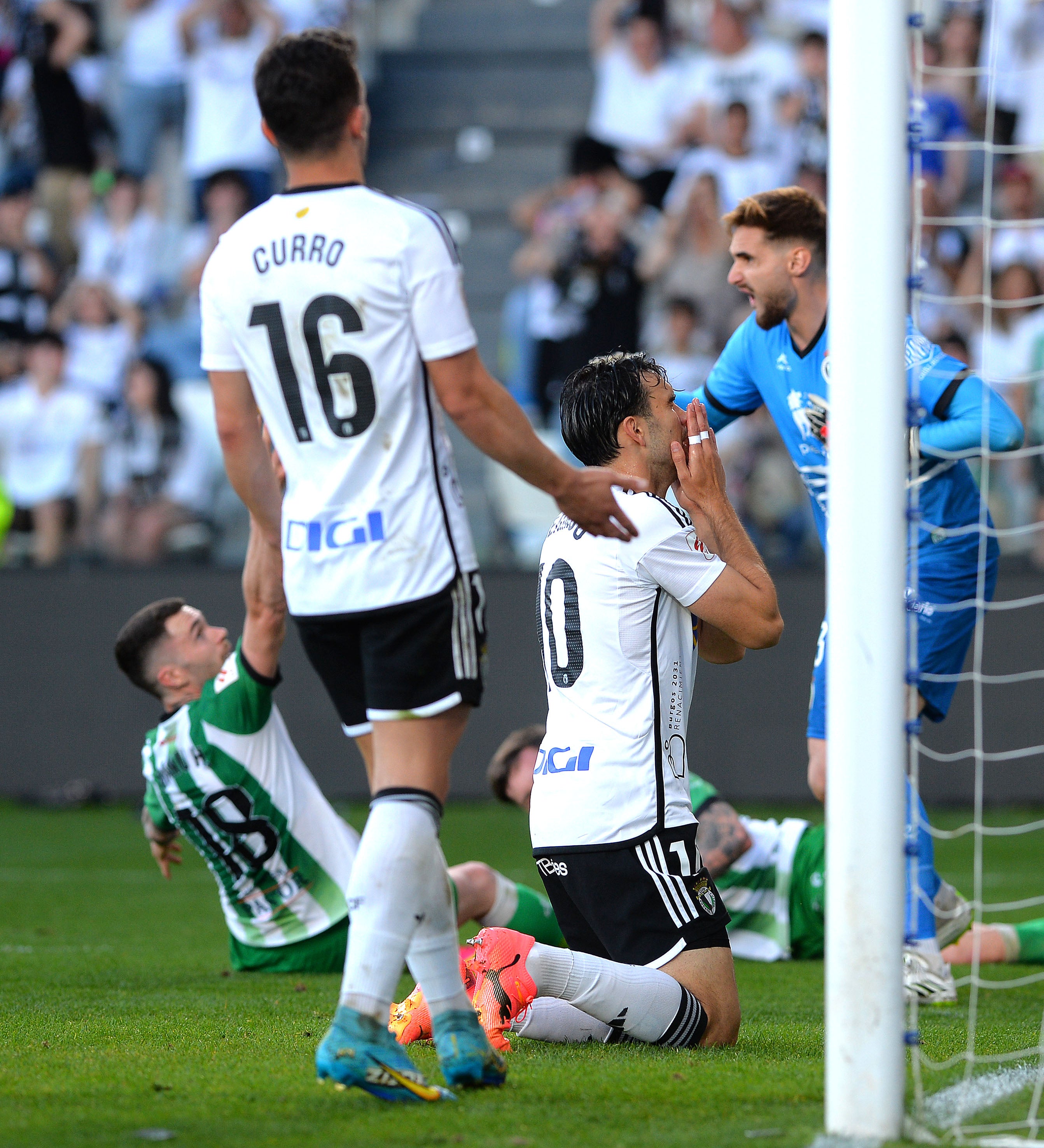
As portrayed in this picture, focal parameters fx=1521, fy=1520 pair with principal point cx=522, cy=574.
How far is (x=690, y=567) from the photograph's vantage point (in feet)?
11.4

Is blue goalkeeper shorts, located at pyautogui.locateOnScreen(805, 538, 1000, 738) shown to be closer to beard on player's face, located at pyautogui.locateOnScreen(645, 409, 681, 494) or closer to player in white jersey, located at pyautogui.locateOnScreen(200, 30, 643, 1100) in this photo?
beard on player's face, located at pyautogui.locateOnScreen(645, 409, 681, 494)

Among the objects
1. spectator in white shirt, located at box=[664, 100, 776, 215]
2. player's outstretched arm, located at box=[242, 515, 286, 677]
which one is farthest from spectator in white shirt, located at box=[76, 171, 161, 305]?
player's outstretched arm, located at box=[242, 515, 286, 677]

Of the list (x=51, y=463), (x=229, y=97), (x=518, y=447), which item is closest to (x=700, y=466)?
(x=518, y=447)

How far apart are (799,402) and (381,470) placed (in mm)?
2140

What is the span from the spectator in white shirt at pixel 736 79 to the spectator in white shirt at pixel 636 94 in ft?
0.70

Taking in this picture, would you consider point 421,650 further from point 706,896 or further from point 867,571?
point 706,896

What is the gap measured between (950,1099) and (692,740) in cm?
682

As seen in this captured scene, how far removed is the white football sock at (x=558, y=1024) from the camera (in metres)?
3.53

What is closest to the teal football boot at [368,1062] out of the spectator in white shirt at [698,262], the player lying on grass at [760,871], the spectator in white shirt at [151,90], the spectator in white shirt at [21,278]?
the player lying on grass at [760,871]

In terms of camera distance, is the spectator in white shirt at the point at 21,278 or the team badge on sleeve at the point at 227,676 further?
the spectator in white shirt at the point at 21,278

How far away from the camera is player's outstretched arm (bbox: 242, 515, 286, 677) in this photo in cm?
401

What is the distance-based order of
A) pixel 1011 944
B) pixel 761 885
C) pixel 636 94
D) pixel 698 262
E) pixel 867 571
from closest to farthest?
pixel 867 571 → pixel 1011 944 → pixel 761 885 → pixel 698 262 → pixel 636 94

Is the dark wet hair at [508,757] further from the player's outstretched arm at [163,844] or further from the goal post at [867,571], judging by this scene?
the goal post at [867,571]

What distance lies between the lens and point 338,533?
9.57ft
